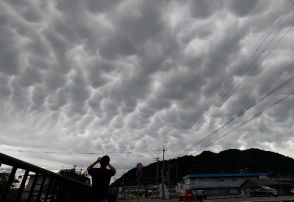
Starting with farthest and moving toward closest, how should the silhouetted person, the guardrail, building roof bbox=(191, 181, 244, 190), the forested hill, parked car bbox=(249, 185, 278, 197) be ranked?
1. the forested hill
2. building roof bbox=(191, 181, 244, 190)
3. parked car bbox=(249, 185, 278, 197)
4. the silhouetted person
5. the guardrail

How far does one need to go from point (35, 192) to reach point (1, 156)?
2.05 metres

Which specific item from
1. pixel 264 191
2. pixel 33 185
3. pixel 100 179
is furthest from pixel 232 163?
pixel 33 185

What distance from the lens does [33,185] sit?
4773 millimetres

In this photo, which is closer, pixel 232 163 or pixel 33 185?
pixel 33 185

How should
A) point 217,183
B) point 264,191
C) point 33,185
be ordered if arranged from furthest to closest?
point 217,183 < point 264,191 < point 33,185

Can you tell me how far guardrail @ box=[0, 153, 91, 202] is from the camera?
11.5 feet

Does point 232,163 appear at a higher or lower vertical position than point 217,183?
higher

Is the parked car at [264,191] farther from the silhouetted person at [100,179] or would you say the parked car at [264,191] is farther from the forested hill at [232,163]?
the forested hill at [232,163]

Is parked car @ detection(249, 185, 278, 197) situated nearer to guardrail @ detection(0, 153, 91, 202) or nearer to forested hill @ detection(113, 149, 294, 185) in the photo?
guardrail @ detection(0, 153, 91, 202)

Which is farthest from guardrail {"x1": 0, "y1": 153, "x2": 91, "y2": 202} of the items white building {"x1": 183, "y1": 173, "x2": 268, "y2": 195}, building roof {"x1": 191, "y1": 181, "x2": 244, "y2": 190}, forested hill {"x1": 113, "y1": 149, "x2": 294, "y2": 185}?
forested hill {"x1": 113, "y1": 149, "x2": 294, "y2": 185}

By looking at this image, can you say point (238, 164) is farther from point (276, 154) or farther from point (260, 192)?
point (260, 192)

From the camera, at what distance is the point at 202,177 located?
78938 millimetres

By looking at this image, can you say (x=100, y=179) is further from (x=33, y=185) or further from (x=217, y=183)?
(x=217, y=183)

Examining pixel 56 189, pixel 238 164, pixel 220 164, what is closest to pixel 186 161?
pixel 220 164
